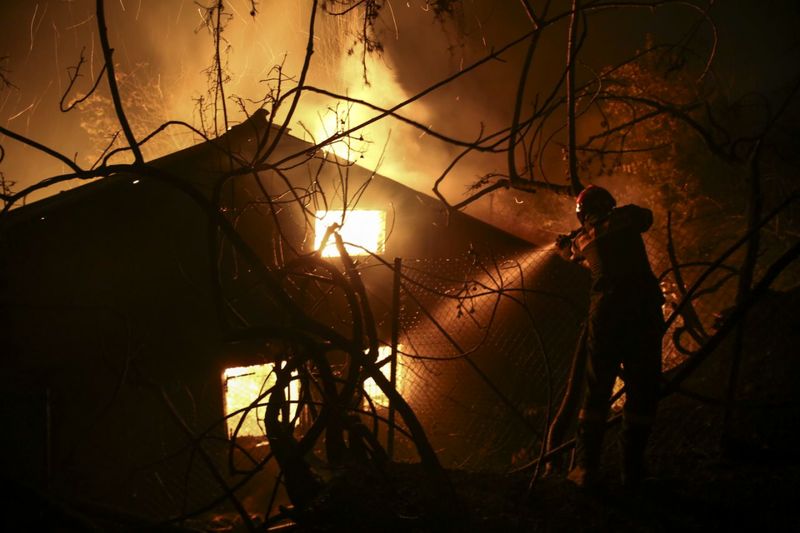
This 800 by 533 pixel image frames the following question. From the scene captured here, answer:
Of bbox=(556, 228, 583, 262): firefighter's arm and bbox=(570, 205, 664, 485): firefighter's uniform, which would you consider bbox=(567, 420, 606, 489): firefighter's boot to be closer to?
bbox=(570, 205, 664, 485): firefighter's uniform

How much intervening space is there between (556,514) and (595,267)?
1.75m

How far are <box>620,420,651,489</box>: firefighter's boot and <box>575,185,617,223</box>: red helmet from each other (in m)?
1.55

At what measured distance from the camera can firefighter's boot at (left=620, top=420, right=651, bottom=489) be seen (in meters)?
3.34

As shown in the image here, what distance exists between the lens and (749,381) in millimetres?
4262

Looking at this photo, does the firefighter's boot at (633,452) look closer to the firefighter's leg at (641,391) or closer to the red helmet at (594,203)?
the firefighter's leg at (641,391)

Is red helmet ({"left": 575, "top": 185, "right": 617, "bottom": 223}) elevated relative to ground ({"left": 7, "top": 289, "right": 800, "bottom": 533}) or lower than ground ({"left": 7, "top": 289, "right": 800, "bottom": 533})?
elevated

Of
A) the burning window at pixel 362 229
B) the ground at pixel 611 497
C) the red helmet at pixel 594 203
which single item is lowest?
the ground at pixel 611 497

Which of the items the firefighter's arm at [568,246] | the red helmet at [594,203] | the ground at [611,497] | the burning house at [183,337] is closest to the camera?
the ground at [611,497]

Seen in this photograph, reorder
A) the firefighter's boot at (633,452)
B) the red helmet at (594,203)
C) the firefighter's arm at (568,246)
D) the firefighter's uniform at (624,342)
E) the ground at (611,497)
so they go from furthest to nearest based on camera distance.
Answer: the firefighter's arm at (568,246)
the red helmet at (594,203)
the firefighter's uniform at (624,342)
the firefighter's boot at (633,452)
the ground at (611,497)

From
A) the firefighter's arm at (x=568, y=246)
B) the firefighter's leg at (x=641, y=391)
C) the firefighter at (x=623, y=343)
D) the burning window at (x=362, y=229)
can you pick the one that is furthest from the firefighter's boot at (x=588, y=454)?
the burning window at (x=362, y=229)

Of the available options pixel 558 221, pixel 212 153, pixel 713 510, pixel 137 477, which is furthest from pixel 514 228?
pixel 713 510

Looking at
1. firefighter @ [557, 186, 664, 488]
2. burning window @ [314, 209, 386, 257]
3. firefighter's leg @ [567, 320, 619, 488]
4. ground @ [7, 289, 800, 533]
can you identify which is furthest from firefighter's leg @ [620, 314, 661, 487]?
burning window @ [314, 209, 386, 257]

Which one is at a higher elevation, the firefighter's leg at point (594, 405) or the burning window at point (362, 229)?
the burning window at point (362, 229)

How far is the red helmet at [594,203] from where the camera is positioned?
392 centimetres
